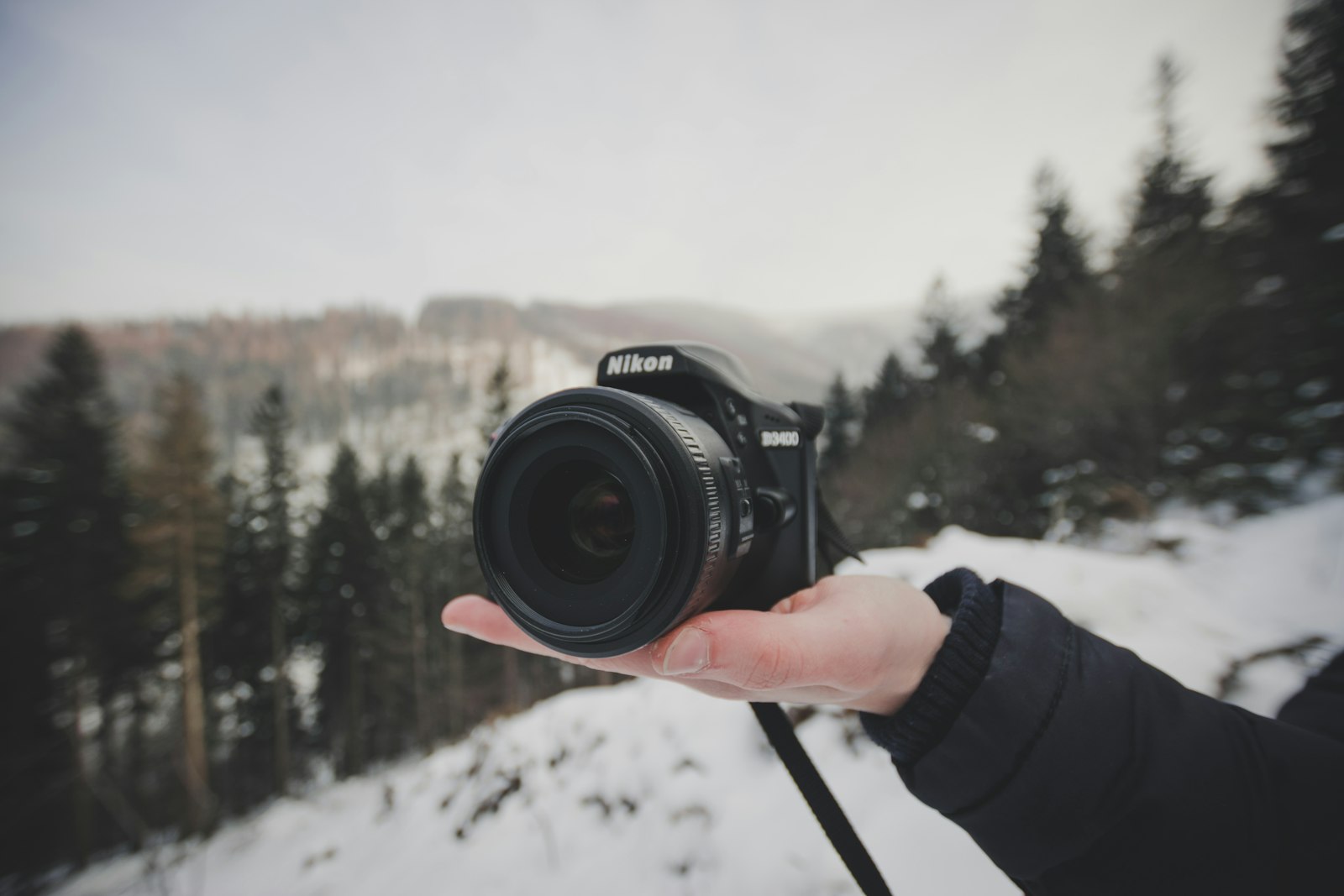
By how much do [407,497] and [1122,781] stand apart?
20.7 metres

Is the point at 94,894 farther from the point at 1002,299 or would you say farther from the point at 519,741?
the point at 1002,299

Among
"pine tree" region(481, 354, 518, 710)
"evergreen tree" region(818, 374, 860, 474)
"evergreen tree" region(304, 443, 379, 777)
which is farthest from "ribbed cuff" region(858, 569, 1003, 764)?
"evergreen tree" region(818, 374, 860, 474)

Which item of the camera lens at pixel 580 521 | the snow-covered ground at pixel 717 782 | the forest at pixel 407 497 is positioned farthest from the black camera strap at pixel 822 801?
the forest at pixel 407 497

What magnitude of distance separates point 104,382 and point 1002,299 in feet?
110

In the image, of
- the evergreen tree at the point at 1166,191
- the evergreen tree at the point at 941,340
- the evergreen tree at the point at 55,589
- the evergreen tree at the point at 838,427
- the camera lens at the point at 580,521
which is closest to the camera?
the camera lens at the point at 580,521

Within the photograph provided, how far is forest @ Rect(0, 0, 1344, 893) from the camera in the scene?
9.16 m

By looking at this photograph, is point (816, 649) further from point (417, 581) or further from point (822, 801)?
point (417, 581)

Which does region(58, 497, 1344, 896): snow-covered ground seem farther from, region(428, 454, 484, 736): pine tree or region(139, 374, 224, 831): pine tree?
region(428, 454, 484, 736): pine tree

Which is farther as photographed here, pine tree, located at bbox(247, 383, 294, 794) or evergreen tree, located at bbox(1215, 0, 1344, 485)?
pine tree, located at bbox(247, 383, 294, 794)

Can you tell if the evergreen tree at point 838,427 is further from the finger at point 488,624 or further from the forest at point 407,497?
the finger at point 488,624

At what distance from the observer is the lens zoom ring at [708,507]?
39.2 inches

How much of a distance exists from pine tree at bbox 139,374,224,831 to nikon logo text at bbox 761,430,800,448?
16.6m

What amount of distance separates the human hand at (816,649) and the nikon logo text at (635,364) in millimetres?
683

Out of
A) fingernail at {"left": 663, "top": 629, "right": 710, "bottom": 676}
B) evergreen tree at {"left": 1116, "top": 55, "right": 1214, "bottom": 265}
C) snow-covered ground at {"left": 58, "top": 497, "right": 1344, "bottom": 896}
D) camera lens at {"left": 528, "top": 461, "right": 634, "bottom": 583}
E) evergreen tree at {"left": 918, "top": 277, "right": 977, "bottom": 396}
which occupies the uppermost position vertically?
evergreen tree at {"left": 1116, "top": 55, "right": 1214, "bottom": 265}
